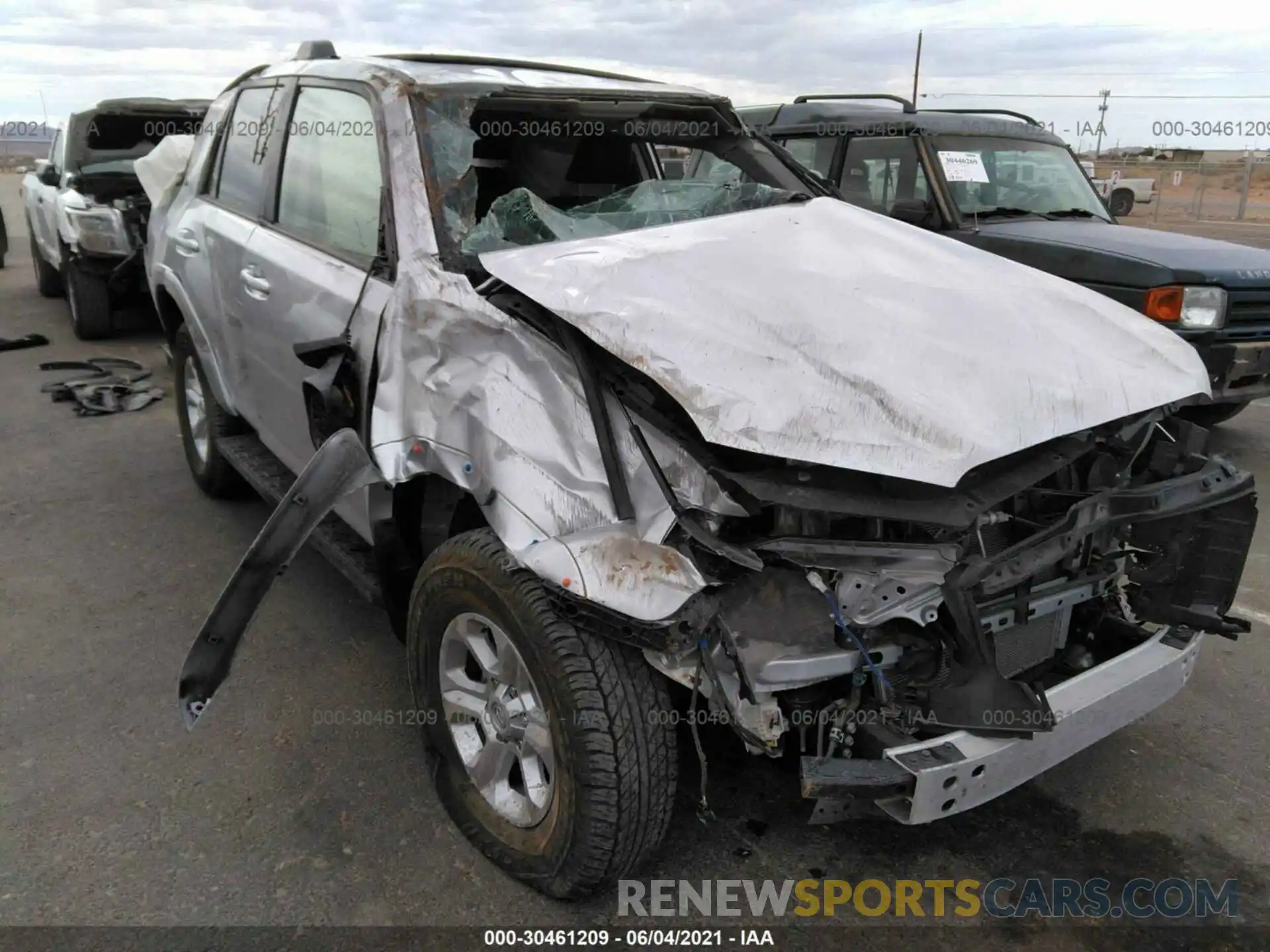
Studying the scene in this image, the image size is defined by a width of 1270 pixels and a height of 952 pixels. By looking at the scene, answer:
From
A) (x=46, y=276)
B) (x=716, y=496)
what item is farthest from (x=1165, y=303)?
(x=46, y=276)

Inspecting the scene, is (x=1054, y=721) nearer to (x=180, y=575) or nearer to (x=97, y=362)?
(x=180, y=575)

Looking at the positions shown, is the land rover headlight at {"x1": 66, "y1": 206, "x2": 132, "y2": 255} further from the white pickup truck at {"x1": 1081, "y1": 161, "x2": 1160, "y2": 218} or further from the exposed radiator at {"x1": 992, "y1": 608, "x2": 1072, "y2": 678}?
the exposed radiator at {"x1": 992, "y1": 608, "x2": 1072, "y2": 678}

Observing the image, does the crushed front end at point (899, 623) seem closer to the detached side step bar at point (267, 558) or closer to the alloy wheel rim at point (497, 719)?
the alloy wheel rim at point (497, 719)

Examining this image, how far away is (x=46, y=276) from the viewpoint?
10.9 meters

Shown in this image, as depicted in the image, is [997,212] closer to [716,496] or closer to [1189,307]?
[1189,307]

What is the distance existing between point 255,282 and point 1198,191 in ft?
82.3

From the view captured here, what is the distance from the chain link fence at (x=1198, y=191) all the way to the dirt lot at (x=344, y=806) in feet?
71.5

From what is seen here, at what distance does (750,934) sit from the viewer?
7.77 feet

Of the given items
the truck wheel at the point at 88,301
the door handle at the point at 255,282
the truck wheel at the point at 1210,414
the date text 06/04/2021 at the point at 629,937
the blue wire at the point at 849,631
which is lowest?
the date text 06/04/2021 at the point at 629,937

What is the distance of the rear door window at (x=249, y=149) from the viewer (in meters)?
3.92

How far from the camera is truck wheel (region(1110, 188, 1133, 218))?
24.6 ft

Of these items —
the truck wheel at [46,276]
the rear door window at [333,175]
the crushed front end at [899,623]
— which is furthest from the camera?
the truck wheel at [46,276]

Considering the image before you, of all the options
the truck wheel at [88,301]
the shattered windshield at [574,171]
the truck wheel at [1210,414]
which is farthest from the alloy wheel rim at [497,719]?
the truck wheel at [88,301]

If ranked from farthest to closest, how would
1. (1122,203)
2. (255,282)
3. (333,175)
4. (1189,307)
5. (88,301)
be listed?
(88,301)
(1122,203)
(1189,307)
(255,282)
(333,175)
